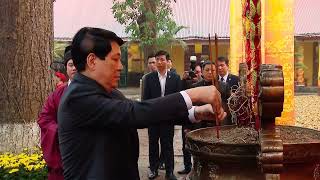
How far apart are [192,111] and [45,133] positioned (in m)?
1.76

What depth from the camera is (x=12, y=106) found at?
538 cm

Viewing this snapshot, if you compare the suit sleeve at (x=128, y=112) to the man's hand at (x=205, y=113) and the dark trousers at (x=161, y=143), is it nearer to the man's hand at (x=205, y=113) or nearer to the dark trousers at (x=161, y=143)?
the man's hand at (x=205, y=113)

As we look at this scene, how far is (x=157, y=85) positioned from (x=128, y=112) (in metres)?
4.96

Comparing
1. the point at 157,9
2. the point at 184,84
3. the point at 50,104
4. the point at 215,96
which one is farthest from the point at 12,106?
the point at 157,9

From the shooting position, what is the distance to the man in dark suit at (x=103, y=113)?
6.57 ft

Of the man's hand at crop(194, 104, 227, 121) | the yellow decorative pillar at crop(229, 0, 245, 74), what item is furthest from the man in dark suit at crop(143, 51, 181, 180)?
the yellow decorative pillar at crop(229, 0, 245, 74)

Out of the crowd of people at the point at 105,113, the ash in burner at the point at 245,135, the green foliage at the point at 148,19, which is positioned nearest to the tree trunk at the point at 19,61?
the ash in burner at the point at 245,135

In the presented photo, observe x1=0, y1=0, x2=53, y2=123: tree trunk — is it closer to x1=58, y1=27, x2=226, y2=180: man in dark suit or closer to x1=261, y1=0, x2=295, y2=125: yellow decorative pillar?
x1=58, y1=27, x2=226, y2=180: man in dark suit

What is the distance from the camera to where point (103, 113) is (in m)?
2.02

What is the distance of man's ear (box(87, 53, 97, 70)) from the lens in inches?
82.9

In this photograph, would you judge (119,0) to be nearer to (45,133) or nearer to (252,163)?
(45,133)

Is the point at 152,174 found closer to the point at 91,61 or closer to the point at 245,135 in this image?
the point at 245,135

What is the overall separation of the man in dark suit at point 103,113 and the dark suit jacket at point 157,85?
185 inches

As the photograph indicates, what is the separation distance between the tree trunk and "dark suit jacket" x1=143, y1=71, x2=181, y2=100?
6.46ft
